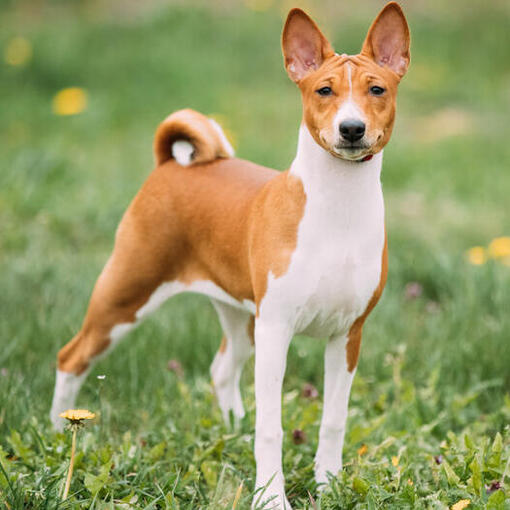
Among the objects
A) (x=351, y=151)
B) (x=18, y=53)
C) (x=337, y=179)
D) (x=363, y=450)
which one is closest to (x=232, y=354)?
(x=363, y=450)

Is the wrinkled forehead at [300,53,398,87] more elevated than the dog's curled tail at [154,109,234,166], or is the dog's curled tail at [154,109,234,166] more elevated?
the wrinkled forehead at [300,53,398,87]

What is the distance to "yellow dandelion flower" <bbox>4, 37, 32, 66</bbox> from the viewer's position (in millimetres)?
8664

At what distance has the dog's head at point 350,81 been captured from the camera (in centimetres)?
258

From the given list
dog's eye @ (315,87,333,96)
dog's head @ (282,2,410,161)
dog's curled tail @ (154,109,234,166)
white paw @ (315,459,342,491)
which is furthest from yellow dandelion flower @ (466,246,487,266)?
dog's eye @ (315,87,333,96)

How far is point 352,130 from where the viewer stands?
253 centimetres

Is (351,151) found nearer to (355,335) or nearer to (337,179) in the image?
(337,179)

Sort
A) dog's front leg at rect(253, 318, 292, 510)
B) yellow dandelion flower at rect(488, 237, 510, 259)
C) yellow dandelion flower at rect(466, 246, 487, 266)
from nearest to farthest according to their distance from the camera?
dog's front leg at rect(253, 318, 292, 510), yellow dandelion flower at rect(466, 246, 487, 266), yellow dandelion flower at rect(488, 237, 510, 259)

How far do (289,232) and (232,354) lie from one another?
119 cm

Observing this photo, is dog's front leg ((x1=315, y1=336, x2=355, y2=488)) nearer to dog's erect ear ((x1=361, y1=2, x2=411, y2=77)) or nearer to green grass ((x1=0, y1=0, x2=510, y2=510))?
green grass ((x1=0, y1=0, x2=510, y2=510))

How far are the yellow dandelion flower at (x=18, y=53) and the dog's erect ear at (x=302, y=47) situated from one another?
6.47 meters

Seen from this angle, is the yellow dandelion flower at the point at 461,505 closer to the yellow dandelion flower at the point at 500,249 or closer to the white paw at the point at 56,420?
the white paw at the point at 56,420

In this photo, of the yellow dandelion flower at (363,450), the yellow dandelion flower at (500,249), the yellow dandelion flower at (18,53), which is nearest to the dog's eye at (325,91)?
the yellow dandelion flower at (363,450)

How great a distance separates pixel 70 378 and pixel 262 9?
7.95 metres

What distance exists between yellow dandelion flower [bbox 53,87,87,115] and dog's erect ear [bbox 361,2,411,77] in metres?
5.66
